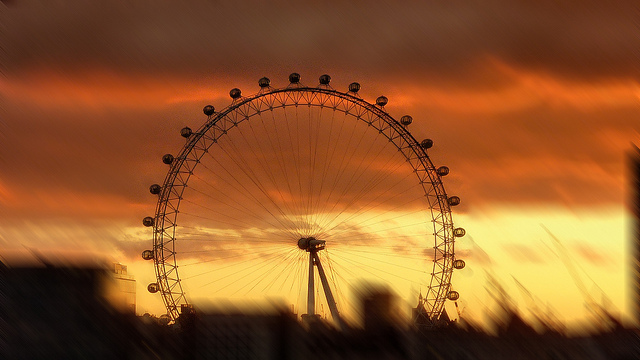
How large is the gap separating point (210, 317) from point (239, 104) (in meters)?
21.8

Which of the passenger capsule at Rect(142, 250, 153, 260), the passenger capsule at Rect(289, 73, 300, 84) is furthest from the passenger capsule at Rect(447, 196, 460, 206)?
the passenger capsule at Rect(142, 250, 153, 260)

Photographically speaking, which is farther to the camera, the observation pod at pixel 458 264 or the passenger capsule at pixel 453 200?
the passenger capsule at pixel 453 200

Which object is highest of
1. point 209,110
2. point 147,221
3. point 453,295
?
point 209,110

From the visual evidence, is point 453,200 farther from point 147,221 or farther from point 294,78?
point 147,221

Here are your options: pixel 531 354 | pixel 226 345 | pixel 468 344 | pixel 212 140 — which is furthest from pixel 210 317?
pixel 531 354

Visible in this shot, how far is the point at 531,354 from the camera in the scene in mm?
97750

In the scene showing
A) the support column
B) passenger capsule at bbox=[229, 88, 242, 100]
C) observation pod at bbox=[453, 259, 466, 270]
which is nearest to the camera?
passenger capsule at bbox=[229, 88, 242, 100]

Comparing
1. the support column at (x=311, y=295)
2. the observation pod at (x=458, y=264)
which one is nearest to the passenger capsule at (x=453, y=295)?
the observation pod at (x=458, y=264)

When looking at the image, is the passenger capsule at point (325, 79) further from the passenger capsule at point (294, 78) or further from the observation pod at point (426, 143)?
the observation pod at point (426, 143)

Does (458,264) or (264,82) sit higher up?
(264,82)

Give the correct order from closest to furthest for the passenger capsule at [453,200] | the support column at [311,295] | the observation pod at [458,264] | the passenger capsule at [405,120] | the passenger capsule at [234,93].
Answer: the passenger capsule at [234,93], the support column at [311,295], the passenger capsule at [405,120], the observation pod at [458,264], the passenger capsule at [453,200]

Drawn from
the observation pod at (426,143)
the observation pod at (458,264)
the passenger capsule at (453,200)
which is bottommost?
the observation pod at (458,264)

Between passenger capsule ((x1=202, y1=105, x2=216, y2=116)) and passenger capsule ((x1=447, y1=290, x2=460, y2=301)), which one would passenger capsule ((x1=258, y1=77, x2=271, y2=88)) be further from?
passenger capsule ((x1=447, y1=290, x2=460, y2=301))

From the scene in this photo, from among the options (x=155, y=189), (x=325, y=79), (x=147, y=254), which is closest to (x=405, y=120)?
(x=325, y=79)
